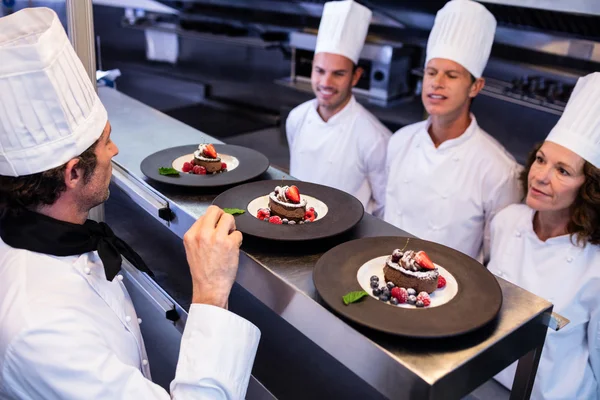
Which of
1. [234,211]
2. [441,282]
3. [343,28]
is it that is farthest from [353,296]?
[343,28]

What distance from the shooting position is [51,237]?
111 cm

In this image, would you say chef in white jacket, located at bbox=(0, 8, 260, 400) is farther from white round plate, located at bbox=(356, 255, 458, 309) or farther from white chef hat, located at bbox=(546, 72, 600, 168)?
white chef hat, located at bbox=(546, 72, 600, 168)

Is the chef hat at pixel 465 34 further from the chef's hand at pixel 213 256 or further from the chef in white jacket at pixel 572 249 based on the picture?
the chef's hand at pixel 213 256

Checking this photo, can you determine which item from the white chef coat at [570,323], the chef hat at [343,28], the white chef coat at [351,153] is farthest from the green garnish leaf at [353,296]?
the chef hat at [343,28]

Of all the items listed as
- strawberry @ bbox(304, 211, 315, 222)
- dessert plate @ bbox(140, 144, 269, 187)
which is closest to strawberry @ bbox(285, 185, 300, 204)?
strawberry @ bbox(304, 211, 315, 222)

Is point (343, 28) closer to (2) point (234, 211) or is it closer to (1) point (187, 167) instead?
(1) point (187, 167)

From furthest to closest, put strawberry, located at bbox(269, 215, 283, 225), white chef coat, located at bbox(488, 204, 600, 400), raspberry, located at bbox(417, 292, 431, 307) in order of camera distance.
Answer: white chef coat, located at bbox(488, 204, 600, 400)
strawberry, located at bbox(269, 215, 283, 225)
raspberry, located at bbox(417, 292, 431, 307)

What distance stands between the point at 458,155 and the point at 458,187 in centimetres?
12

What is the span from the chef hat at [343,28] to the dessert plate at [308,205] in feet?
4.04

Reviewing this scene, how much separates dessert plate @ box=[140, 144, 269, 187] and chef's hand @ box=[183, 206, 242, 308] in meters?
0.32

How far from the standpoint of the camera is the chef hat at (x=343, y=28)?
2459 mm

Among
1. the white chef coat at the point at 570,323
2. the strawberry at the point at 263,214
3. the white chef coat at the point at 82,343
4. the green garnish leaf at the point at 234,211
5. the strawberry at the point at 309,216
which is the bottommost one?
the white chef coat at the point at 570,323

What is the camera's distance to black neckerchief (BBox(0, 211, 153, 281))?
1.10 m

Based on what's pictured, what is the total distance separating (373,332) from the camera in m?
0.88
